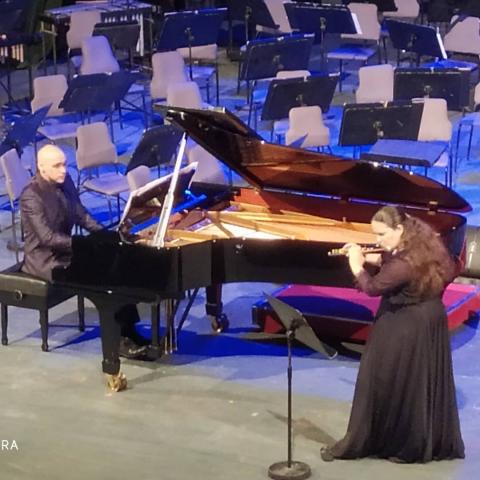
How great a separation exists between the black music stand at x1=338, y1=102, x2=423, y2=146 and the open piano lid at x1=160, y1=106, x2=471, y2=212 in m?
1.97

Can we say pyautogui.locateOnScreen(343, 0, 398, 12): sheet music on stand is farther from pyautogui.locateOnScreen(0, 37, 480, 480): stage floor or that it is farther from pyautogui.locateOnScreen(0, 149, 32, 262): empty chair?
pyautogui.locateOnScreen(0, 37, 480, 480): stage floor

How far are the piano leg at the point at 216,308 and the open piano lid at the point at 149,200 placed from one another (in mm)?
742

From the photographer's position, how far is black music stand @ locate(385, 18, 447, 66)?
12.4 m

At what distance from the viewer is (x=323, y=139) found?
1115 centimetres

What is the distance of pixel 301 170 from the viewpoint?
816 cm

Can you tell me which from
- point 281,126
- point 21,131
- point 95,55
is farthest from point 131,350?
point 95,55

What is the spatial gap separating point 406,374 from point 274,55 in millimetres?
5980

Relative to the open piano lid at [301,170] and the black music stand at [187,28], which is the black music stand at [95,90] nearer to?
the black music stand at [187,28]

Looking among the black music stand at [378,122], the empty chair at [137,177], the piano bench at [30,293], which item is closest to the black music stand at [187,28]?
the black music stand at [378,122]

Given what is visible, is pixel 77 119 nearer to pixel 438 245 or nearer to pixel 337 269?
pixel 337 269

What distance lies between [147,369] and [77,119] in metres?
6.18

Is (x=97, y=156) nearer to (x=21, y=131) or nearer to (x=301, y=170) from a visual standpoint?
(x=21, y=131)

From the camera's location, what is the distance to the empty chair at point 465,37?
43.7ft

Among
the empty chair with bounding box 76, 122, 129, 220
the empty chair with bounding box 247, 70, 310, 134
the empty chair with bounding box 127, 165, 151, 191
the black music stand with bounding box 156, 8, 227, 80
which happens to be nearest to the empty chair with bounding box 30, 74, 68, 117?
the empty chair with bounding box 76, 122, 129, 220
